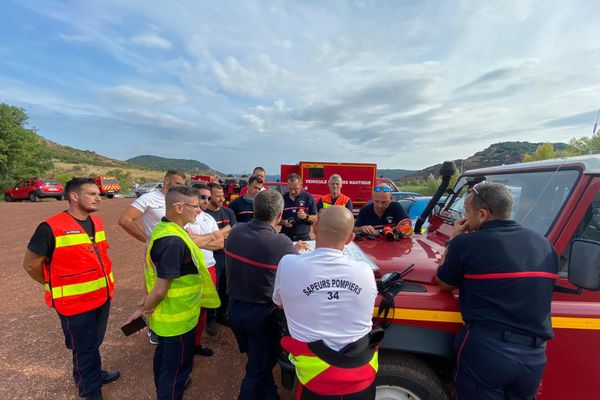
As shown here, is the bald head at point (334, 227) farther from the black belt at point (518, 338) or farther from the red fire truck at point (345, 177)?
the red fire truck at point (345, 177)

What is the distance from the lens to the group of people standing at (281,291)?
1.47 meters

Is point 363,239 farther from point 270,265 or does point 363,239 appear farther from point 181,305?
point 181,305

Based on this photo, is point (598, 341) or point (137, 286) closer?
point (598, 341)

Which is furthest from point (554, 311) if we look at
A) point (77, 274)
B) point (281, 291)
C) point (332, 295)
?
point (77, 274)

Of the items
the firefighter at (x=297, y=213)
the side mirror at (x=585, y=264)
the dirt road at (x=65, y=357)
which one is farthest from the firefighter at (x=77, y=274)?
the side mirror at (x=585, y=264)

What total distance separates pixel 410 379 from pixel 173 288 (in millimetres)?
1727

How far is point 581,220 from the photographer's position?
1720mm

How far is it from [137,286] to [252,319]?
13.5 feet

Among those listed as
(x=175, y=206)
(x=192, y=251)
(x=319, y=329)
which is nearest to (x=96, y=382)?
(x=192, y=251)

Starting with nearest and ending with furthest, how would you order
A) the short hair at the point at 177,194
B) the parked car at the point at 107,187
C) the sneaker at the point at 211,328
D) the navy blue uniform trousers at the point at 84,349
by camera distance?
the short hair at the point at 177,194, the navy blue uniform trousers at the point at 84,349, the sneaker at the point at 211,328, the parked car at the point at 107,187

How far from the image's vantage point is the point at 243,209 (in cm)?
444

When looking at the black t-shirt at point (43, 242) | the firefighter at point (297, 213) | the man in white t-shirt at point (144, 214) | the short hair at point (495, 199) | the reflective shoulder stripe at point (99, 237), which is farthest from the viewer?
the firefighter at point (297, 213)

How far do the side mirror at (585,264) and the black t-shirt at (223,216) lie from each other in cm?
345

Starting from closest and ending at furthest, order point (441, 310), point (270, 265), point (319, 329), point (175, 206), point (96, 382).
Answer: point (319, 329), point (441, 310), point (270, 265), point (175, 206), point (96, 382)
